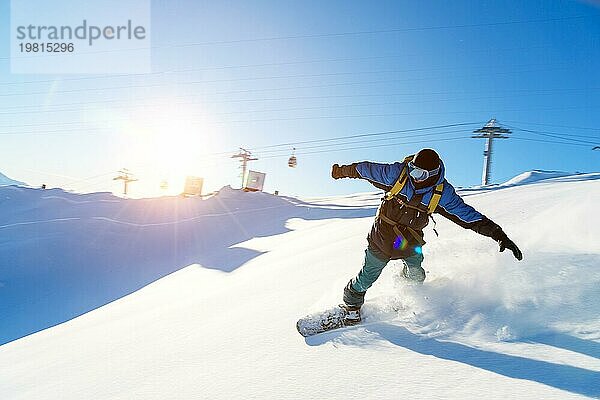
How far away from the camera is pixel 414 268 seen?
3.43 meters

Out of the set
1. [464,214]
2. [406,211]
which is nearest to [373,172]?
[406,211]

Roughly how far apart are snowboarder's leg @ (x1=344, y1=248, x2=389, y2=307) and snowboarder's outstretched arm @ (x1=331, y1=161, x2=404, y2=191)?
2.10 feet

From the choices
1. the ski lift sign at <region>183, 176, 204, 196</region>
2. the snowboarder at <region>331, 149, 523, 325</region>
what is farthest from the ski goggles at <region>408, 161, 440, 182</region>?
the ski lift sign at <region>183, 176, 204, 196</region>

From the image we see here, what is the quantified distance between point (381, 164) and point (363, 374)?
5.70ft

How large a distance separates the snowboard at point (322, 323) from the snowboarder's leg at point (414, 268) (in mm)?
784

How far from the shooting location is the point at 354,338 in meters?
2.82

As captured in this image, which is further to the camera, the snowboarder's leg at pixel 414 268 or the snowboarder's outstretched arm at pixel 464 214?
the snowboarder's leg at pixel 414 268

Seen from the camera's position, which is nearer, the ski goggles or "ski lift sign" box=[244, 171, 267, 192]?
the ski goggles

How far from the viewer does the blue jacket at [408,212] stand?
2996 mm

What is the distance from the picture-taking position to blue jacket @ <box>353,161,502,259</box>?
9.83ft

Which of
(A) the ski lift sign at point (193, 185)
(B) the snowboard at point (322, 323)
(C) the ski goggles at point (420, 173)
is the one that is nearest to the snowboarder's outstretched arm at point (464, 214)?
(C) the ski goggles at point (420, 173)

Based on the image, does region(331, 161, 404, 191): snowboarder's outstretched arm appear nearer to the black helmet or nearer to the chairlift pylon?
the black helmet

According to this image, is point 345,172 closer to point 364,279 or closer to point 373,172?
point 373,172

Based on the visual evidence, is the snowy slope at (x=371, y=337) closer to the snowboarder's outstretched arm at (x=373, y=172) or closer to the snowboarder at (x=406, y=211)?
the snowboarder at (x=406, y=211)
